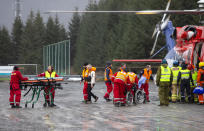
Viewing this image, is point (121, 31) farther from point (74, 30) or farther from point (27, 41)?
point (74, 30)

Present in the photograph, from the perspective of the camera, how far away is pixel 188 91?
56.4 ft

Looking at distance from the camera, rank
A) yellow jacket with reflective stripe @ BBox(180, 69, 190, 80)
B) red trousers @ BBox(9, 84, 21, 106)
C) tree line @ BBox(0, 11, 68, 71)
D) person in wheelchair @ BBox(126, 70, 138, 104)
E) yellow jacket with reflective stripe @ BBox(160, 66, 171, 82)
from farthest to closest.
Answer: tree line @ BBox(0, 11, 68, 71) → yellow jacket with reflective stripe @ BBox(180, 69, 190, 80) → person in wheelchair @ BBox(126, 70, 138, 104) → yellow jacket with reflective stripe @ BBox(160, 66, 171, 82) → red trousers @ BBox(9, 84, 21, 106)

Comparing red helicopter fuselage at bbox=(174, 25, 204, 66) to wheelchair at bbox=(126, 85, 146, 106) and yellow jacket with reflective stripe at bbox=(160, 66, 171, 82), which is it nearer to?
yellow jacket with reflective stripe at bbox=(160, 66, 171, 82)

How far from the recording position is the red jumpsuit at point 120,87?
51.2 feet

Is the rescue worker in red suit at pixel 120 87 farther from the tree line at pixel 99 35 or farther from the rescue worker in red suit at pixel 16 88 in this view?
the tree line at pixel 99 35

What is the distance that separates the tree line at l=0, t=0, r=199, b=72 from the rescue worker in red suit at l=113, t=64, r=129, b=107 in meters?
29.8

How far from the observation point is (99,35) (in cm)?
7894

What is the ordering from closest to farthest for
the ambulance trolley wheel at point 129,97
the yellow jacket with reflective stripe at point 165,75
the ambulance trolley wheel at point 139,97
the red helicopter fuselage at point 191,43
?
1. the yellow jacket with reflective stripe at point 165,75
2. the ambulance trolley wheel at point 129,97
3. the ambulance trolley wheel at point 139,97
4. the red helicopter fuselage at point 191,43

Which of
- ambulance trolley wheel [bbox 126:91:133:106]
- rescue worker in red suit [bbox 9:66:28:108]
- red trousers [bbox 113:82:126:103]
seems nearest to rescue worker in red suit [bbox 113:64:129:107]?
red trousers [bbox 113:82:126:103]

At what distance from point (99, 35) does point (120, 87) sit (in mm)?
63622

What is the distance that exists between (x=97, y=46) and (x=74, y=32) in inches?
871

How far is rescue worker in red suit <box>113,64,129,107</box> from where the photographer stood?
51.2ft

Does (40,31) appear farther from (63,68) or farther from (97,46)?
(63,68)

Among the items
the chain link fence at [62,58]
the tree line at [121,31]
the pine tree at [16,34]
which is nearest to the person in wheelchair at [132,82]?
the chain link fence at [62,58]
